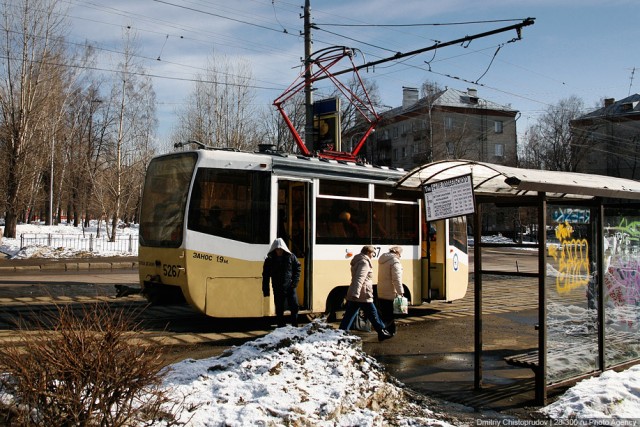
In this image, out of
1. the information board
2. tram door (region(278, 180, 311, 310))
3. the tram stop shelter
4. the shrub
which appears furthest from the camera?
tram door (region(278, 180, 311, 310))

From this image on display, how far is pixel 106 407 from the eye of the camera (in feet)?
12.3

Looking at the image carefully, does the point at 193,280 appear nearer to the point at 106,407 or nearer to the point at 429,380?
the point at 429,380

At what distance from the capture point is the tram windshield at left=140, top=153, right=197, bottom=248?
948 centimetres

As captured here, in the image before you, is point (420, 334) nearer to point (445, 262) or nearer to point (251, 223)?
point (445, 262)

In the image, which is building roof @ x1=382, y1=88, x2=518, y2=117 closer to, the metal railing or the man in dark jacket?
the metal railing

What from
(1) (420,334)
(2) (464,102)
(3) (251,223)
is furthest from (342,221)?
(2) (464,102)

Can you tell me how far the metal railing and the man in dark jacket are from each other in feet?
65.5

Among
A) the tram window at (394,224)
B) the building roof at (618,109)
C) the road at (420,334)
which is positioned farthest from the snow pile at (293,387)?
the building roof at (618,109)

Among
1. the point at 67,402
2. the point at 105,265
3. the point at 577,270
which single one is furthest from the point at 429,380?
the point at 105,265

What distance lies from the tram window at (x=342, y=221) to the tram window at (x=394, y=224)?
23 centimetres

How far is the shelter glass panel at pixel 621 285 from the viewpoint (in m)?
7.30

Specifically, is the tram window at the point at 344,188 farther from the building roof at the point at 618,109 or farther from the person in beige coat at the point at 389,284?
the building roof at the point at 618,109

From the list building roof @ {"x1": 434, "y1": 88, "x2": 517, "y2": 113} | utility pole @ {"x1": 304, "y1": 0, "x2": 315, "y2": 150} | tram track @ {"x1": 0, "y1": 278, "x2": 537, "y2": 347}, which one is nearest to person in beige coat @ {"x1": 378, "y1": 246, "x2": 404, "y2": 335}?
tram track @ {"x1": 0, "y1": 278, "x2": 537, "y2": 347}

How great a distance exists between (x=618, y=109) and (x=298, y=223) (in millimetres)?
69568
